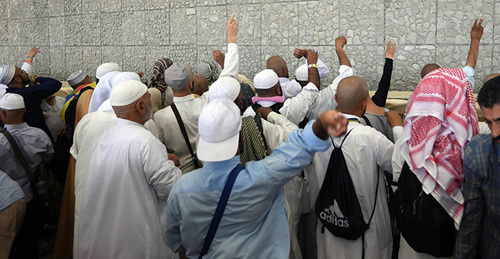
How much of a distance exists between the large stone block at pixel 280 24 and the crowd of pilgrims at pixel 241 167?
2363 mm

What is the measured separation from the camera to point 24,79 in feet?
18.3

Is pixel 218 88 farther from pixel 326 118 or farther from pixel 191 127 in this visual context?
pixel 326 118

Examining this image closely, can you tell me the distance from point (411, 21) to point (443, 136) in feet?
12.7

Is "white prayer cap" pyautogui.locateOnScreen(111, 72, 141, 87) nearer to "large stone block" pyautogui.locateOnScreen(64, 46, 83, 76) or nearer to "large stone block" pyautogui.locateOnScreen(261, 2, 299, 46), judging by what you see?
"large stone block" pyautogui.locateOnScreen(261, 2, 299, 46)

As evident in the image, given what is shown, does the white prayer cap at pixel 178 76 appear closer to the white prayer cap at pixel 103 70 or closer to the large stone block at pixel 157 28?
the white prayer cap at pixel 103 70

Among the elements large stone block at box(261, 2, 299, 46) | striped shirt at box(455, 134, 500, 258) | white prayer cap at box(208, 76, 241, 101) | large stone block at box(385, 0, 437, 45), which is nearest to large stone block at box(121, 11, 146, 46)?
large stone block at box(261, 2, 299, 46)

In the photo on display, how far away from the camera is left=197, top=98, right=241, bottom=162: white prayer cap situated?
2.18 metres

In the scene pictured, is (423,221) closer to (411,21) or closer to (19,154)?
(19,154)

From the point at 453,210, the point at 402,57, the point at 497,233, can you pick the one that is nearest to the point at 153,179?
the point at 453,210

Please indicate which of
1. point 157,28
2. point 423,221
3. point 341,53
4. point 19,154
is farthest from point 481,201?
point 157,28

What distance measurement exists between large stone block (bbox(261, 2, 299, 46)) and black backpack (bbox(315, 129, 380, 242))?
4286 millimetres

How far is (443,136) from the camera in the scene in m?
2.59

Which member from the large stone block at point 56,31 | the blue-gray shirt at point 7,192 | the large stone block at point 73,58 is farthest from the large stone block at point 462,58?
the large stone block at point 56,31

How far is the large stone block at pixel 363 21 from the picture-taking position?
6230 millimetres
